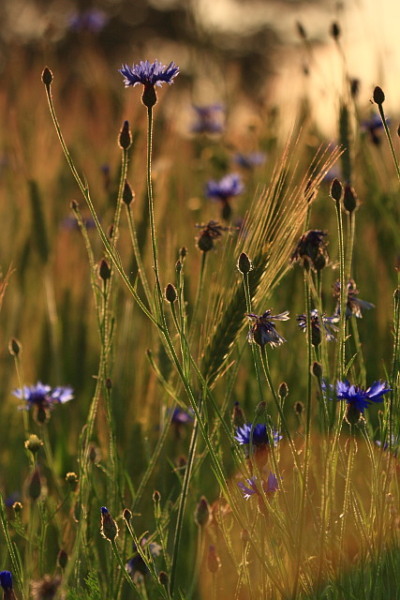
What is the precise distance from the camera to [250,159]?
108 inches

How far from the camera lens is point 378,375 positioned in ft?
6.05

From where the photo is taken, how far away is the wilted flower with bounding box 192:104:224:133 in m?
3.18

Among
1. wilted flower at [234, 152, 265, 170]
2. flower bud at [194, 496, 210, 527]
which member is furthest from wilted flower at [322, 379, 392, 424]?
wilted flower at [234, 152, 265, 170]

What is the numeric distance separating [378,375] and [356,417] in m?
0.90

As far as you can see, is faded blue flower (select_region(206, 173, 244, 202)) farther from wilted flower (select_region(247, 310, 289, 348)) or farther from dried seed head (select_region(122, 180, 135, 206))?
wilted flower (select_region(247, 310, 289, 348))

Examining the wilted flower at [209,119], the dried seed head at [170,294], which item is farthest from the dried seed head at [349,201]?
the wilted flower at [209,119]

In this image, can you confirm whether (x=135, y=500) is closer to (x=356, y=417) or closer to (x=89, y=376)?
(x=356, y=417)

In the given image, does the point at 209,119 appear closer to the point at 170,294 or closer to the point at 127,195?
the point at 127,195

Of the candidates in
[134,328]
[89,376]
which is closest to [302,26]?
[134,328]

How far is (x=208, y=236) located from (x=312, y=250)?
0.85ft

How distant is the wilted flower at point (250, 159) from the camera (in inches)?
105

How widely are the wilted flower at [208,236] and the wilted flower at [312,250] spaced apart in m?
0.23

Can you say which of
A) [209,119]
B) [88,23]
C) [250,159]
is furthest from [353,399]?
[88,23]

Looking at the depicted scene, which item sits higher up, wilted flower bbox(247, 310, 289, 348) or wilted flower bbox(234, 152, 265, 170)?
wilted flower bbox(234, 152, 265, 170)
